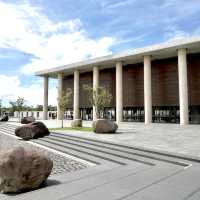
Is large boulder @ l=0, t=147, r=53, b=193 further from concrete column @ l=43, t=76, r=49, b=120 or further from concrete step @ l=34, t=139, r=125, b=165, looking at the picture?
concrete column @ l=43, t=76, r=49, b=120

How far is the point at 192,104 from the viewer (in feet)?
117

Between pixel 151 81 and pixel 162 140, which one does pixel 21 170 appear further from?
pixel 151 81

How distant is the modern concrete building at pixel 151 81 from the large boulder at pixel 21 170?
29263 mm

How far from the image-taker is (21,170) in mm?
6355

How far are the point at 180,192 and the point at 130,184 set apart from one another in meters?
1.43

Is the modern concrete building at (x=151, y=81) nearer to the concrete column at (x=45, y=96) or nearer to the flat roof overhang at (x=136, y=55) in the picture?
the flat roof overhang at (x=136, y=55)

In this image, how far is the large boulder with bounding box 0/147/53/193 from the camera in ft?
20.8

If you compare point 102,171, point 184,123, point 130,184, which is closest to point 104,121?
point 102,171

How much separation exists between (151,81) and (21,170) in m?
35.9

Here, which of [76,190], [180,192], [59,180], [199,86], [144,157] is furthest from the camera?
[199,86]

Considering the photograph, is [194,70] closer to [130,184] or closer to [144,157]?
[144,157]

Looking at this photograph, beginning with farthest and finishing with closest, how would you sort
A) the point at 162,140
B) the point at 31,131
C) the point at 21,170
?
the point at 31,131, the point at 162,140, the point at 21,170

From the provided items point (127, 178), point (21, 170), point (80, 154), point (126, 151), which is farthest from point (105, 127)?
point (21, 170)

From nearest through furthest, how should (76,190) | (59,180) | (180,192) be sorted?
(180,192)
(76,190)
(59,180)
